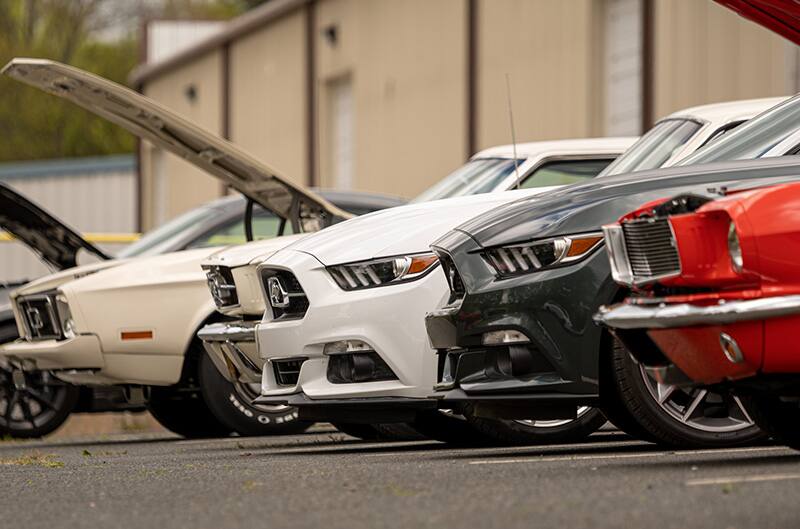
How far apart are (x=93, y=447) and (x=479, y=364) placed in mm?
4807

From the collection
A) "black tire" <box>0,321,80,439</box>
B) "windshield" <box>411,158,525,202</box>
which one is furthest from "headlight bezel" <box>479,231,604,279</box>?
"black tire" <box>0,321,80,439</box>

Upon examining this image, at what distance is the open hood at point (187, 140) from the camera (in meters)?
11.0

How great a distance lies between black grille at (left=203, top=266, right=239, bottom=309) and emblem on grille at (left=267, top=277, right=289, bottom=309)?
78cm

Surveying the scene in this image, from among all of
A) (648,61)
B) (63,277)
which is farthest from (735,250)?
(648,61)

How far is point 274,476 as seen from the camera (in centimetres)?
696

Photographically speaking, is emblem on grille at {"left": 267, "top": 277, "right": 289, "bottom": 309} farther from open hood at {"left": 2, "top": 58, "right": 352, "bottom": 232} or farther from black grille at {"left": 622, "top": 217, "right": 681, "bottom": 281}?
black grille at {"left": 622, "top": 217, "right": 681, "bottom": 281}

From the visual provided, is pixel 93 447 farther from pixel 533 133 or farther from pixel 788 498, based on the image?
pixel 533 133

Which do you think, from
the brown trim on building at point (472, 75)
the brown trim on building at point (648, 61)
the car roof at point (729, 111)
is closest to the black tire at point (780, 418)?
the car roof at point (729, 111)

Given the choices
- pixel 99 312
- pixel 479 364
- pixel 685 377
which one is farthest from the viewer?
pixel 99 312

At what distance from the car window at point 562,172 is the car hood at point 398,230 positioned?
177 cm

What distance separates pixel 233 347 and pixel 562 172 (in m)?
2.49

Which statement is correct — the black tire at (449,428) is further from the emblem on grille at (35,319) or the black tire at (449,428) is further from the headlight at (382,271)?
the emblem on grille at (35,319)

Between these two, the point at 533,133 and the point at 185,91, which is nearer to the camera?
the point at 533,133

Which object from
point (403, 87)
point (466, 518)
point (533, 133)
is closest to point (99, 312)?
point (466, 518)
